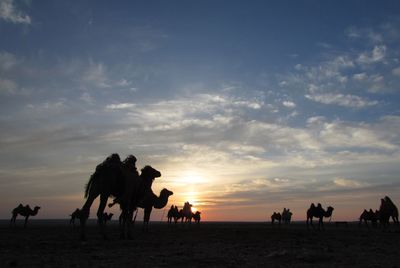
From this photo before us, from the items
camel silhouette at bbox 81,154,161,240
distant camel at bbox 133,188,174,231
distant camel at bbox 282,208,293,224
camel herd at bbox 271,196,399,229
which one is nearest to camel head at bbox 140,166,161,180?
camel silhouette at bbox 81,154,161,240

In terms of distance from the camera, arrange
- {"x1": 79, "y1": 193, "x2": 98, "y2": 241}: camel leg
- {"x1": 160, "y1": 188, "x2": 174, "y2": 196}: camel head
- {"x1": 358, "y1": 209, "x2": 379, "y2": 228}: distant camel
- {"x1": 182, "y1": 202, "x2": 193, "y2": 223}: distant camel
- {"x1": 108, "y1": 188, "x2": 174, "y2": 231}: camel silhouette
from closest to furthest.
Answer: {"x1": 79, "y1": 193, "x2": 98, "y2": 241}: camel leg
{"x1": 108, "y1": 188, "x2": 174, "y2": 231}: camel silhouette
{"x1": 160, "y1": 188, "x2": 174, "y2": 196}: camel head
{"x1": 358, "y1": 209, "x2": 379, "y2": 228}: distant camel
{"x1": 182, "y1": 202, "x2": 193, "y2": 223}: distant camel

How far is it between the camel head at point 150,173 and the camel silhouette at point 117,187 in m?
0.59

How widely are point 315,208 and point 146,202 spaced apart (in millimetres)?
24350

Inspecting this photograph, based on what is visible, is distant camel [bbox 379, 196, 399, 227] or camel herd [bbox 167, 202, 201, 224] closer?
distant camel [bbox 379, 196, 399, 227]

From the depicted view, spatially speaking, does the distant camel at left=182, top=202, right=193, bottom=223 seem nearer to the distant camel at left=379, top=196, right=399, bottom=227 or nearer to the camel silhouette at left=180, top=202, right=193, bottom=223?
the camel silhouette at left=180, top=202, right=193, bottom=223

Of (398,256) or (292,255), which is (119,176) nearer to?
(292,255)

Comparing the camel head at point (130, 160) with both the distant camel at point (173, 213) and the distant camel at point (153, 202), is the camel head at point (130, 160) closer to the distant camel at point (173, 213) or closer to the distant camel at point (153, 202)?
the distant camel at point (153, 202)

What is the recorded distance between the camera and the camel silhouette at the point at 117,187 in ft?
57.7

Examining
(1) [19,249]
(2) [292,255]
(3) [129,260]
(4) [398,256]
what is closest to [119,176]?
(1) [19,249]

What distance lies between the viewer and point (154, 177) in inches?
862

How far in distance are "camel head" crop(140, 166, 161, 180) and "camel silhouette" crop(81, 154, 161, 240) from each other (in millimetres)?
588

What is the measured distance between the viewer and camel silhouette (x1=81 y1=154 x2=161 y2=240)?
57.7 feet

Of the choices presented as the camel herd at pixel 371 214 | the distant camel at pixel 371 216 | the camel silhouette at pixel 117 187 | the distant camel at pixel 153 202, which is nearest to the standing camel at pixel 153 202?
the distant camel at pixel 153 202

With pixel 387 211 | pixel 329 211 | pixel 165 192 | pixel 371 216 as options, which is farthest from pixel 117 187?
pixel 371 216
